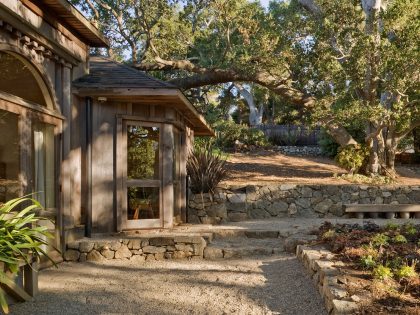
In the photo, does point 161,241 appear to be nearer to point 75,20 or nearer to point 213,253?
point 213,253

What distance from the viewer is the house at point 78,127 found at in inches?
221

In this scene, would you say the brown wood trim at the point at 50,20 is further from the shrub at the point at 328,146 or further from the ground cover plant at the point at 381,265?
the shrub at the point at 328,146

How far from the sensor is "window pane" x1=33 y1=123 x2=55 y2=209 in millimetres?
6113

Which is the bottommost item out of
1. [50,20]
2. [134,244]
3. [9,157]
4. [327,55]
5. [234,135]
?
[134,244]

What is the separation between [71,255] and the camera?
670 cm

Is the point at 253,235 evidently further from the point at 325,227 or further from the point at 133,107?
the point at 133,107

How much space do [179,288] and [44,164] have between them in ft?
8.66

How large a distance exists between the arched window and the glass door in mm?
1731

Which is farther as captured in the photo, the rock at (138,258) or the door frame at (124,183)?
the door frame at (124,183)

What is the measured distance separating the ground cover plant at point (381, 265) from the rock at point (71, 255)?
362 cm

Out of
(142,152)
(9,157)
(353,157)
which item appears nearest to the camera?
(9,157)

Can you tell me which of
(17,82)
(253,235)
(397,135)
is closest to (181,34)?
(397,135)

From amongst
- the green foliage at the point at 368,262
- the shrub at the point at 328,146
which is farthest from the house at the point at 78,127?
the shrub at the point at 328,146

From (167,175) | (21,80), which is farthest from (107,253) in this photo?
(21,80)
